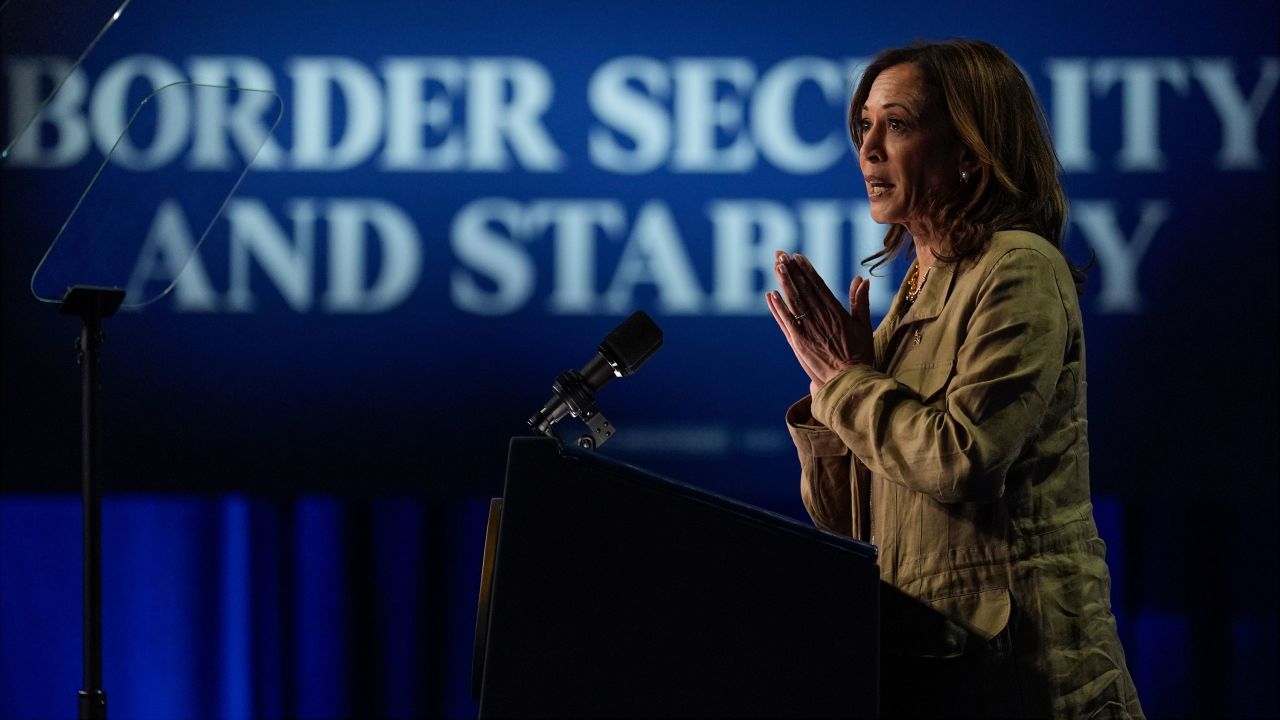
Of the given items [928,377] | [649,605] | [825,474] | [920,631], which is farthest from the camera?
[825,474]

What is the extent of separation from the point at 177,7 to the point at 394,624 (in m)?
1.77

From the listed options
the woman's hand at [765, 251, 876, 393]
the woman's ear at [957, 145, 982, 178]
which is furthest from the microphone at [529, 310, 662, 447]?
the woman's ear at [957, 145, 982, 178]

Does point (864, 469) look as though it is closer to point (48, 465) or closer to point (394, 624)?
point (394, 624)

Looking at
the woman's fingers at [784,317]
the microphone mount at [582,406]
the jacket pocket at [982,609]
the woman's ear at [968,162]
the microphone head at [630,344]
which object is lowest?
the jacket pocket at [982,609]

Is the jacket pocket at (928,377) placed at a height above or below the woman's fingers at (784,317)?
below

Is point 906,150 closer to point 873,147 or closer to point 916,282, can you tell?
point 873,147

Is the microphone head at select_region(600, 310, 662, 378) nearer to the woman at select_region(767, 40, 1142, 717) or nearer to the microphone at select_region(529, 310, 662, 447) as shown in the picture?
the microphone at select_region(529, 310, 662, 447)

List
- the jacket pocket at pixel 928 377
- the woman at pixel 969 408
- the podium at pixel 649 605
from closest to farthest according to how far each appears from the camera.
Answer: the podium at pixel 649 605, the woman at pixel 969 408, the jacket pocket at pixel 928 377

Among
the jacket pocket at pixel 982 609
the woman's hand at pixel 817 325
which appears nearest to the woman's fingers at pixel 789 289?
the woman's hand at pixel 817 325

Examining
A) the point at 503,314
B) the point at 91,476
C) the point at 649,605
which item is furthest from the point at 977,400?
the point at 503,314

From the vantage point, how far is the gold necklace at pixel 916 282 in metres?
1.65

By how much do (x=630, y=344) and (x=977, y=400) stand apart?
0.39m

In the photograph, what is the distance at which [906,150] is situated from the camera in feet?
5.41

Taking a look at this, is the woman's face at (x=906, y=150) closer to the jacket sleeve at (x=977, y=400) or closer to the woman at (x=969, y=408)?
the woman at (x=969, y=408)
